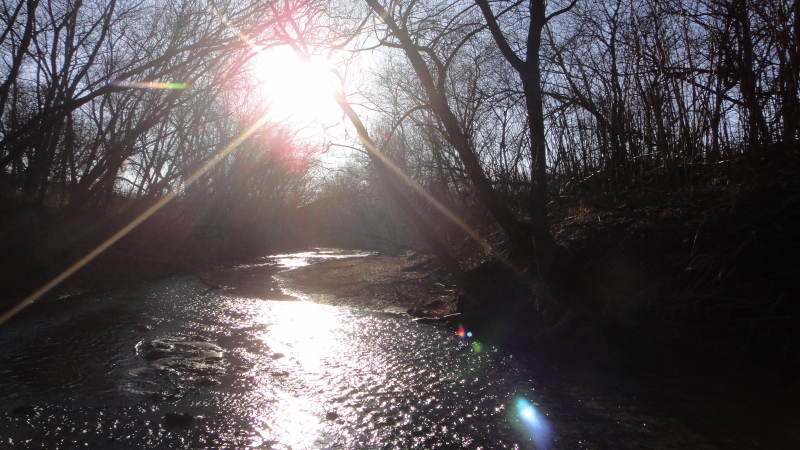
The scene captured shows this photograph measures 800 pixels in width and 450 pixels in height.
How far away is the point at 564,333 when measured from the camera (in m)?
3.80

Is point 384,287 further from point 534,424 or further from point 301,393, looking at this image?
point 534,424

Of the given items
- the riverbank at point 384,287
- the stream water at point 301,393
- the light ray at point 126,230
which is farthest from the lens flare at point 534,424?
the light ray at point 126,230

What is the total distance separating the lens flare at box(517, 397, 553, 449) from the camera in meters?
2.41

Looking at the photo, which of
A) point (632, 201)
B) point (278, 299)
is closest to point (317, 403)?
point (632, 201)

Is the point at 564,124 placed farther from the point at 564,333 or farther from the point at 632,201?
the point at 564,333

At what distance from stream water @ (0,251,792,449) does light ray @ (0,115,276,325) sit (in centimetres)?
146

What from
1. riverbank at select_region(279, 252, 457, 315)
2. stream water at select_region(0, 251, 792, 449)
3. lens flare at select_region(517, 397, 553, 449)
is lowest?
lens flare at select_region(517, 397, 553, 449)

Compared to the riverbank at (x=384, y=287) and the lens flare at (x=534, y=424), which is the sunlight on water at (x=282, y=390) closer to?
the lens flare at (x=534, y=424)

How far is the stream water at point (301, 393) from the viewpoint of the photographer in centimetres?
246

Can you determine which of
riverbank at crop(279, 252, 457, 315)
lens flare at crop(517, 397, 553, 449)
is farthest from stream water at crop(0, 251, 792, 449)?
riverbank at crop(279, 252, 457, 315)

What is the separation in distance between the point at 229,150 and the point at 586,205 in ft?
40.5

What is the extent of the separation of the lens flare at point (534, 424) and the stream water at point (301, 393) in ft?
0.03

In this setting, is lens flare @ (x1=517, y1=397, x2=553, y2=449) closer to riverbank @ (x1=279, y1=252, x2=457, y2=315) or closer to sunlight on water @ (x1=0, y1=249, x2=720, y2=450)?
sunlight on water @ (x1=0, y1=249, x2=720, y2=450)

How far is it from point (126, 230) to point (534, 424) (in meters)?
9.91
